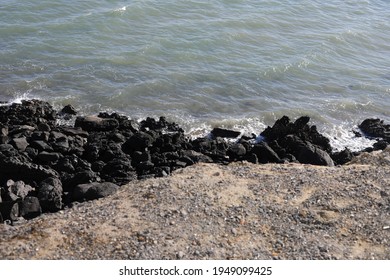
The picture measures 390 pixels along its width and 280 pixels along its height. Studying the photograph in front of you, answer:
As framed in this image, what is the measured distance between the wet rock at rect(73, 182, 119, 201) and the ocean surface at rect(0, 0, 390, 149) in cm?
805

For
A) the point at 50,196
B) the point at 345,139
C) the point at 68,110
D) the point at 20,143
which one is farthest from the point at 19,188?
the point at 345,139

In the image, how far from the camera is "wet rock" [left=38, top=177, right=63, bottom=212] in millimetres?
18078

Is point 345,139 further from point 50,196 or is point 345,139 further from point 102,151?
point 50,196

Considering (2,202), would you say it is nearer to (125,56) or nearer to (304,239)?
(304,239)

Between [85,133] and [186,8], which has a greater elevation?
[186,8]

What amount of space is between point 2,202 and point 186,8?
2628 centimetres

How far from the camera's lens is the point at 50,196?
18.2 m

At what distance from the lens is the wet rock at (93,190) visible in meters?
18.4

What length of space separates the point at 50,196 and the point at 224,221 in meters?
5.87

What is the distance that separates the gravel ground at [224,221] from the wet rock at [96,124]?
584cm

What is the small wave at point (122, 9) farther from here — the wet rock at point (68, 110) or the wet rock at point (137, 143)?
the wet rock at point (137, 143)

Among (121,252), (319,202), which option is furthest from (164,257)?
(319,202)

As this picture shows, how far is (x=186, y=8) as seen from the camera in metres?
40.6

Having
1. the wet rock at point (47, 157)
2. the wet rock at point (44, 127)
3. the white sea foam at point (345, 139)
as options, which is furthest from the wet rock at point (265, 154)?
the wet rock at point (44, 127)
